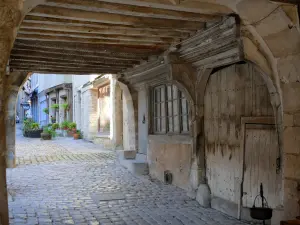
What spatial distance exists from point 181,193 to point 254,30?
378 cm

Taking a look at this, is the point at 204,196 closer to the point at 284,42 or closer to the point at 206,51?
the point at 206,51

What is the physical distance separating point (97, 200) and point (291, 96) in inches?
157

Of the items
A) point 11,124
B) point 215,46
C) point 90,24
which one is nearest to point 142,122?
point 11,124

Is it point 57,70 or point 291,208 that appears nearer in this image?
point 291,208

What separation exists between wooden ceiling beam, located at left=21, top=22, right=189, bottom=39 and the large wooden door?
1.78 m

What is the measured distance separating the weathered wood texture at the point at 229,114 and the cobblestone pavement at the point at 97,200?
0.58 m

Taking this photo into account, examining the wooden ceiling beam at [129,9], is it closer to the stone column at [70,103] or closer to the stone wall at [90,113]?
the stone wall at [90,113]

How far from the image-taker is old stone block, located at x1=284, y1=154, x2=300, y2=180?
3947mm

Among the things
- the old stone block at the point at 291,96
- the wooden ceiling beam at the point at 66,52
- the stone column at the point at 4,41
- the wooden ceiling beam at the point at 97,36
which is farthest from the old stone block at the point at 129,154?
the stone column at the point at 4,41

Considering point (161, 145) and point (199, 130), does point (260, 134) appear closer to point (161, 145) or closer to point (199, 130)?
point (199, 130)

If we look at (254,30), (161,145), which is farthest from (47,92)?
(254,30)

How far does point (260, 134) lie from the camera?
5090mm

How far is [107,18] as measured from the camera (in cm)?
443

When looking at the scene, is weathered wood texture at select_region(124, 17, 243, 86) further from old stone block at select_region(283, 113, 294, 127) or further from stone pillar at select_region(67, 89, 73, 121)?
stone pillar at select_region(67, 89, 73, 121)
